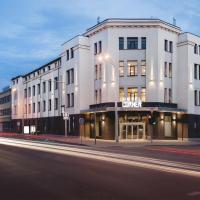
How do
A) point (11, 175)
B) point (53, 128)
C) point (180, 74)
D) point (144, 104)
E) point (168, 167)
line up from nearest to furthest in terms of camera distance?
point (11, 175) → point (168, 167) → point (144, 104) → point (180, 74) → point (53, 128)

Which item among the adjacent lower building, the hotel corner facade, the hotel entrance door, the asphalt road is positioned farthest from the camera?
the adjacent lower building

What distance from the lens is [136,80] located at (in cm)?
4972

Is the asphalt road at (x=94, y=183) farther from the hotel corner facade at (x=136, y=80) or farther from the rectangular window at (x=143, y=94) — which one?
the rectangular window at (x=143, y=94)

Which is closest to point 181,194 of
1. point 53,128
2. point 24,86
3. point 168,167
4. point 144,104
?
point 168,167

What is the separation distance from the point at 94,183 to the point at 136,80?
124 feet

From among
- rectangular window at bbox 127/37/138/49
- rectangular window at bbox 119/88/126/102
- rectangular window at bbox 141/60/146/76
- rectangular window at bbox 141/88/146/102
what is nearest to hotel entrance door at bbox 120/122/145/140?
rectangular window at bbox 141/88/146/102

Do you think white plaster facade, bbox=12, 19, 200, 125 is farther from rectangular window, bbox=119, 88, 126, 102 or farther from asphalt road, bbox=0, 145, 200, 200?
asphalt road, bbox=0, 145, 200, 200

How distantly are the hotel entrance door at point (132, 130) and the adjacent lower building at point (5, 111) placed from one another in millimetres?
52073

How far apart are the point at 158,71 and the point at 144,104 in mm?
4614

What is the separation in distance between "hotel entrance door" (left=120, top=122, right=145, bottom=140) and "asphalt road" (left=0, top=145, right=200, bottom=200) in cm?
3173

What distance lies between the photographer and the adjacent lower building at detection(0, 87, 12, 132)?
9721cm

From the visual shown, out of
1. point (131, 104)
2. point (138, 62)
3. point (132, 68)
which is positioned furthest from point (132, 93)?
point (138, 62)

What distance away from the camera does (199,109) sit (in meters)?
54.0

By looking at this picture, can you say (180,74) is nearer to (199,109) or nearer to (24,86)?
(199,109)
